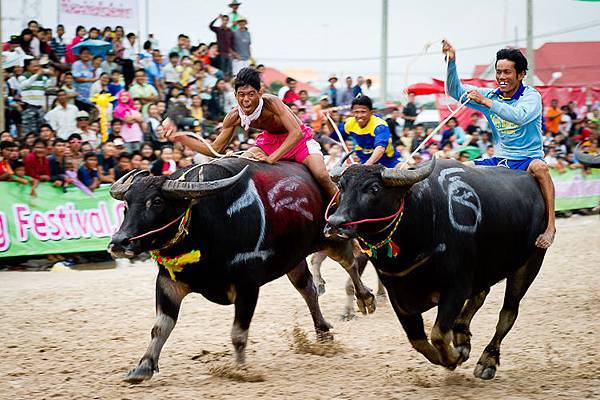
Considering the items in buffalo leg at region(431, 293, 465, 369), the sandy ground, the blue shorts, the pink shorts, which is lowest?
the sandy ground

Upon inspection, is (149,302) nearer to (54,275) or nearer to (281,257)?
(54,275)

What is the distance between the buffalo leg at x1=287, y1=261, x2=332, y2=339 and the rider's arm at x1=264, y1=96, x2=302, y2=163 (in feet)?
3.18

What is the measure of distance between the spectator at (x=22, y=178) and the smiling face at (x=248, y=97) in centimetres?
555

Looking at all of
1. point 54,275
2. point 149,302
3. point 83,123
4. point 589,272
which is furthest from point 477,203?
point 83,123

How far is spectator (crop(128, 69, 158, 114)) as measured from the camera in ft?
43.7

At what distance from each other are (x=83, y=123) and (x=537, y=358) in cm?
Answer: 828

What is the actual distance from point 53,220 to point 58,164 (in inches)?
33.1

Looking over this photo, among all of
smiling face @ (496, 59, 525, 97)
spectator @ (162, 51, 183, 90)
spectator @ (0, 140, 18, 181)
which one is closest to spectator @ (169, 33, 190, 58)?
spectator @ (162, 51, 183, 90)

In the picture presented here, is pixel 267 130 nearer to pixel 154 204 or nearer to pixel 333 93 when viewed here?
pixel 154 204

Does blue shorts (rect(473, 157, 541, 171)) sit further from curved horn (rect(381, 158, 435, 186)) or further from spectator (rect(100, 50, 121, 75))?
spectator (rect(100, 50, 121, 75))

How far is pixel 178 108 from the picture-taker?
13570 mm

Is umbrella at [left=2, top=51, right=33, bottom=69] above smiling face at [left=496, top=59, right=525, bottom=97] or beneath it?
above

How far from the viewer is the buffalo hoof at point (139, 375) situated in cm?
520

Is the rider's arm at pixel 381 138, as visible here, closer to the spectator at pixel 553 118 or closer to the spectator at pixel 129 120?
the spectator at pixel 129 120
